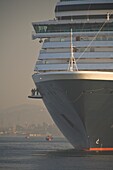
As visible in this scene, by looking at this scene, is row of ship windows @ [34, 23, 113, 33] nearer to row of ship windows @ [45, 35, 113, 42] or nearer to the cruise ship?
the cruise ship

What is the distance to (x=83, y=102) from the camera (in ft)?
196

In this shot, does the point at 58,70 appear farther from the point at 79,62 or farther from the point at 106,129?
the point at 106,129

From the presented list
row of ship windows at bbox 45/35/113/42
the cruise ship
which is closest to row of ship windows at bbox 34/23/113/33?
the cruise ship

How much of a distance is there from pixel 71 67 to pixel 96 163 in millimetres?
8169

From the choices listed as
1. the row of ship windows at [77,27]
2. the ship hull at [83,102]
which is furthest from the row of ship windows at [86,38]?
Answer: the ship hull at [83,102]

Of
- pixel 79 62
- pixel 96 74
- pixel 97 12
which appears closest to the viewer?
pixel 96 74

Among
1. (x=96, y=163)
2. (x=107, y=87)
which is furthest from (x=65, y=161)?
(x=107, y=87)

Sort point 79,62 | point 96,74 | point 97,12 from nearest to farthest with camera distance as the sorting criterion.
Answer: point 96,74 → point 79,62 → point 97,12

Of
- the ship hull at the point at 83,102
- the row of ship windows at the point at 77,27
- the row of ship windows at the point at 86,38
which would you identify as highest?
the row of ship windows at the point at 77,27

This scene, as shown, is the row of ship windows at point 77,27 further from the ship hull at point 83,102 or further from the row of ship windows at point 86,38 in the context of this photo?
the ship hull at point 83,102

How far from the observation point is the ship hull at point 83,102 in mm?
58438

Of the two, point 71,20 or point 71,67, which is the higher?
point 71,20

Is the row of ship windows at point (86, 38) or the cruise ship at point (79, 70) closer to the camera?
the cruise ship at point (79, 70)

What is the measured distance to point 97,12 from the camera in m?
66.9
